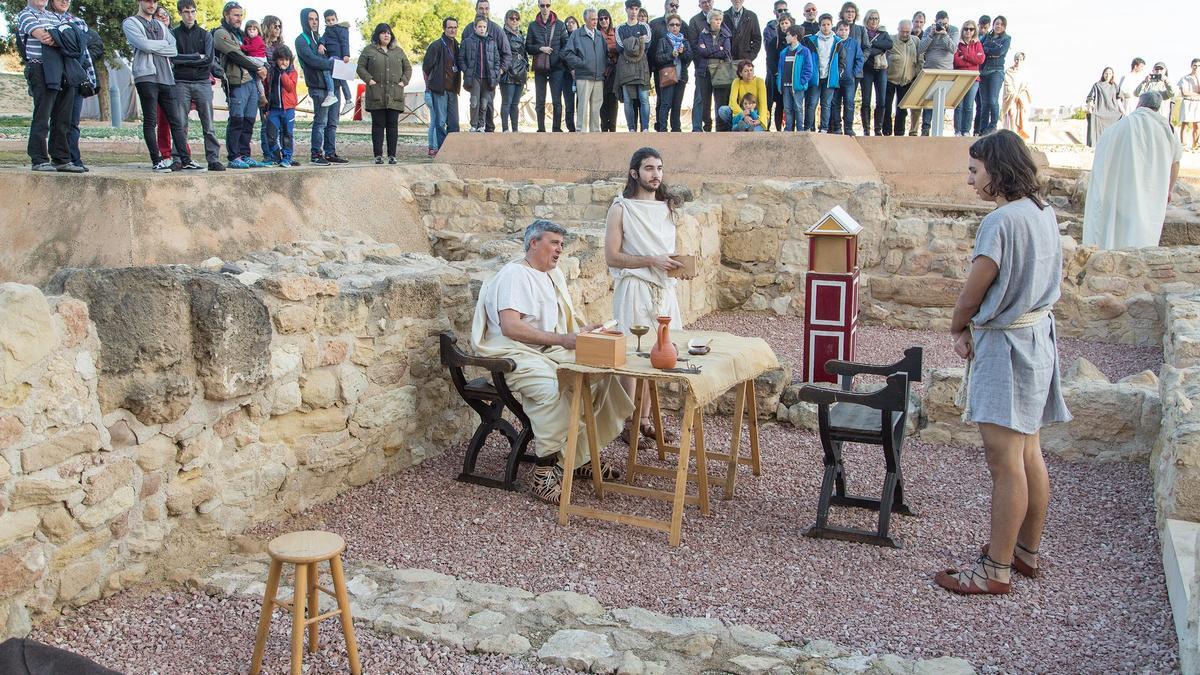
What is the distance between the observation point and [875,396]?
430 cm

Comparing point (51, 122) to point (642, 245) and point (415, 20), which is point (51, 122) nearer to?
point (642, 245)

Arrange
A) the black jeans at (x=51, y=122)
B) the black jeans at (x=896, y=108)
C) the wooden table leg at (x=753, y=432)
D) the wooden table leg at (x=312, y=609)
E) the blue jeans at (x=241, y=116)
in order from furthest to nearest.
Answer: the black jeans at (x=896, y=108), the blue jeans at (x=241, y=116), the black jeans at (x=51, y=122), the wooden table leg at (x=753, y=432), the wooden table leg at (x=312, y=609)

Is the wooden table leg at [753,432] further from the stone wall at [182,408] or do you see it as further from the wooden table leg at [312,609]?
the wooden table leg at [312,609]

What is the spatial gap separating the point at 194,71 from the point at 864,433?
20.7 ft

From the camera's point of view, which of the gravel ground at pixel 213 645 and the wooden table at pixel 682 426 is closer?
the gravel ground at pixel 213 645

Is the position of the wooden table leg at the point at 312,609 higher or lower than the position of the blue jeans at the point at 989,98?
lower

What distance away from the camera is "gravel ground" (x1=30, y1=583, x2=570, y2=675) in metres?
3.24

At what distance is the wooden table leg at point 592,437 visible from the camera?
462cm

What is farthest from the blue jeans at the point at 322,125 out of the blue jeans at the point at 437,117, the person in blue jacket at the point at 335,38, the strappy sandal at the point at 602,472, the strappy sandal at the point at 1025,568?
the strappy sandal at the point at 1025,568

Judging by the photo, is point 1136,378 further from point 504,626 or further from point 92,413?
point 92,413

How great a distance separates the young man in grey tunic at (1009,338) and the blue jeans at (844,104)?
8175 millimetres

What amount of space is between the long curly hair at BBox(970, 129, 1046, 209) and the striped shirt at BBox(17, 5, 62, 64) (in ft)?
20.7

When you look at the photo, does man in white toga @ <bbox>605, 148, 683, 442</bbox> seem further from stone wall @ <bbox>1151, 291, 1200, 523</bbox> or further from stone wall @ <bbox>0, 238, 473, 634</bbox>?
stone wall @ <bbox>1151, 291, 1200, 523</bbox>

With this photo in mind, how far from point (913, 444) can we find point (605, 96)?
7.72 metres
